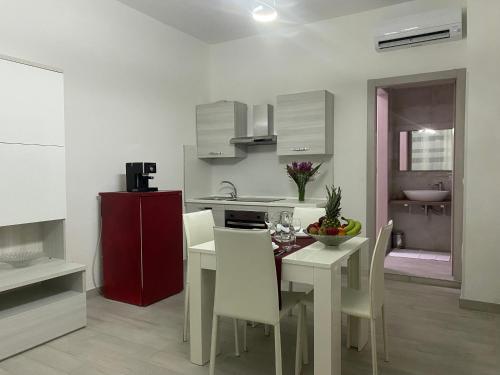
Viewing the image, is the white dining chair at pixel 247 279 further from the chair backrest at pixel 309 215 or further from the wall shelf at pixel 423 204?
the wall shelf at pixel 423 204

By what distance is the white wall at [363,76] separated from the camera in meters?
3.23

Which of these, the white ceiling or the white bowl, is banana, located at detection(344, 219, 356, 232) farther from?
the white ceiling

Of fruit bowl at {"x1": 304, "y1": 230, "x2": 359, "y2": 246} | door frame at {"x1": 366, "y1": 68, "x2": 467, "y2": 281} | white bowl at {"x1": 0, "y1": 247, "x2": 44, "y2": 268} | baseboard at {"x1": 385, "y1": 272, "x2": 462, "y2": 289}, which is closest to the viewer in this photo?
fruit bowl at {"x1": 304, "y1": 230, "x2": 359, "y2": 246}

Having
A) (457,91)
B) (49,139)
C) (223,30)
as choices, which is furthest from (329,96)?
(49,139)

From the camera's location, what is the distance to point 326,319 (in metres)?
2.04

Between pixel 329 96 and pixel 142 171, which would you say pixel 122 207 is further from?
pixel 329 96

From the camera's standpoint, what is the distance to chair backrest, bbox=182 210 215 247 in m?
2.85

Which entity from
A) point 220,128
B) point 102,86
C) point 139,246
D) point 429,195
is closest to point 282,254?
point 139,246

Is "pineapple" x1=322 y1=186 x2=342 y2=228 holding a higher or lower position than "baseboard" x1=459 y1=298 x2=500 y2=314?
higher

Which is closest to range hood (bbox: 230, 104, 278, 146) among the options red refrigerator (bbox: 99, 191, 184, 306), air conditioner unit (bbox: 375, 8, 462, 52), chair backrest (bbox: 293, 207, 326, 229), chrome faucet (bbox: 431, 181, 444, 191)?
red refrigerator (bbox: 99, 191, 184, 306)

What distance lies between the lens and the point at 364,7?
166 inches

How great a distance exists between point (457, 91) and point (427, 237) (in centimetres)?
249

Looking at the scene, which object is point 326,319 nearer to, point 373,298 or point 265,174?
point 373,298

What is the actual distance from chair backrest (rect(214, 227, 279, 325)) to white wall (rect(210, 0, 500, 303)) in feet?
7.25
